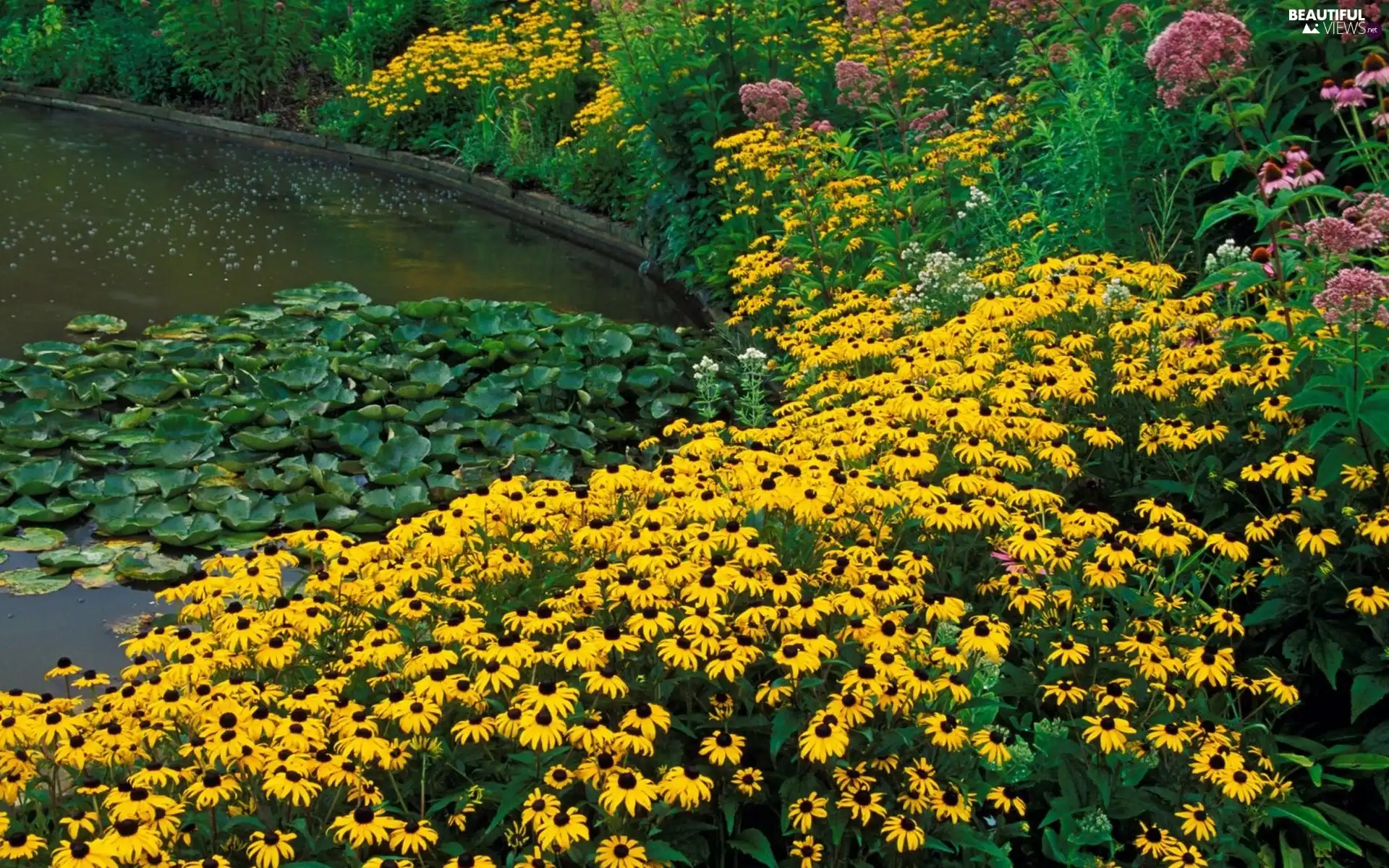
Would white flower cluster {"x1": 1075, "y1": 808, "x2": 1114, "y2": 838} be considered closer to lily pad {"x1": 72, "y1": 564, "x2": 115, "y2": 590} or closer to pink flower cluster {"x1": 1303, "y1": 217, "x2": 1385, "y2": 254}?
pink flower cluster {"x1": 1303, "y1": 217, "x2": 1385, "y2": 254}

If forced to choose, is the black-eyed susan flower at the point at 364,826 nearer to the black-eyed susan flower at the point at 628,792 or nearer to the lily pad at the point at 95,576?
the black-eyed susan flower at the point at 628,792

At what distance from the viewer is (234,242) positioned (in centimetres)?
922

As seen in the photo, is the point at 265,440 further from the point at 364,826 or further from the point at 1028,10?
the point at 1028,10

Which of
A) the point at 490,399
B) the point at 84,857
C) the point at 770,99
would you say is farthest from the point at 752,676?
the point at 770,99

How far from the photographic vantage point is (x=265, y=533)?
502cm

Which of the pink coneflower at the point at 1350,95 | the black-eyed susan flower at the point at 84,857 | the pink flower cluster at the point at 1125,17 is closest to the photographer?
the black-eyed susan flower at the point at 84,857

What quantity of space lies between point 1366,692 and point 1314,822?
345mm

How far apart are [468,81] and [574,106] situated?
5.03 ft

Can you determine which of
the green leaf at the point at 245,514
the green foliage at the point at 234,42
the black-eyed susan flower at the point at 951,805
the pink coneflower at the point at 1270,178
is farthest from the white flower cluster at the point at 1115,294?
the green foliage at the point at 234,42

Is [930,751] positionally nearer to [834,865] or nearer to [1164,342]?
[834,865]

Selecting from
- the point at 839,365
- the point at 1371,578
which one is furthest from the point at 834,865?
the point at 839,365

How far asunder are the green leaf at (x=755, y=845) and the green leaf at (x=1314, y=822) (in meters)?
1.18

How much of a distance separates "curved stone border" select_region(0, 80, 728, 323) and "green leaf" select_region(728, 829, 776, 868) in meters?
5.36

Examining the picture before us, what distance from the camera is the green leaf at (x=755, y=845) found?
235cm
